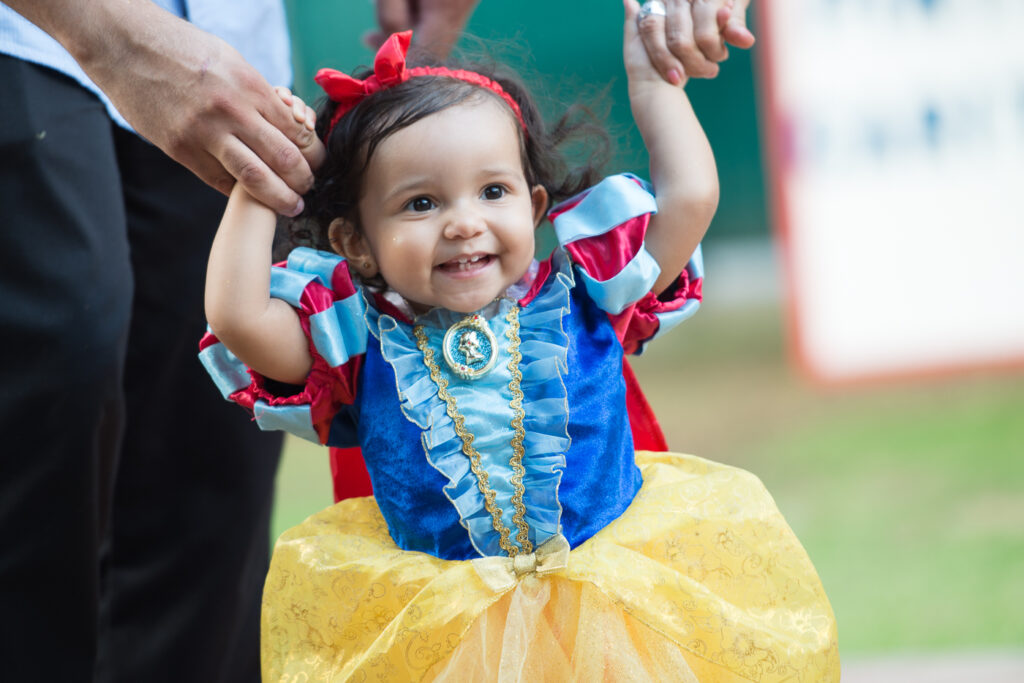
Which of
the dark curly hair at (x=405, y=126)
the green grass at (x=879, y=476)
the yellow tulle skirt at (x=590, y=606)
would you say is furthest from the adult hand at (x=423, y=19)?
the green grass at (x=879, y=476)

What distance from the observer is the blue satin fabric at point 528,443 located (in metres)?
1.04

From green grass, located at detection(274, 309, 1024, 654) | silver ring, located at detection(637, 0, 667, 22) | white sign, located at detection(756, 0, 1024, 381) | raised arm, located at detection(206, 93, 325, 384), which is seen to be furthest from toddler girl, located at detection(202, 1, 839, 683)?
white sign, located at detection(756, 0, 1024, 381)

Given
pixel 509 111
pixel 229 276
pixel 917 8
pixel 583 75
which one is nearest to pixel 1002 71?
pixel 917 8

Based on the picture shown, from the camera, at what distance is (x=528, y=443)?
1.06m

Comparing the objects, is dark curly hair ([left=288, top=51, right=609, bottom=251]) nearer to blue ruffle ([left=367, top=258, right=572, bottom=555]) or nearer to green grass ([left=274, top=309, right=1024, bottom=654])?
blue ruffle ([left=367, top=258, right=572, bottom=555])

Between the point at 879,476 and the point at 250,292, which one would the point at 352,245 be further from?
the point at 879,476

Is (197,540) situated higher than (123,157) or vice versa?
(123,157)

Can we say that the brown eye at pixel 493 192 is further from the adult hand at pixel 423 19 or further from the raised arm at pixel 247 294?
the adult hand at pixel 423 19

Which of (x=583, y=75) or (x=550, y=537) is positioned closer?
(x=550, y=537)

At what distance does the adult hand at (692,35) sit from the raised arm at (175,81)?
0.42 meters

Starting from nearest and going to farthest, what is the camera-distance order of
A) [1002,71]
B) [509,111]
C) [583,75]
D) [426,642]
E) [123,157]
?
1. [426,642]
2. [509,111]
3. [123,157]
4. [1002,71]
5. [583,75]

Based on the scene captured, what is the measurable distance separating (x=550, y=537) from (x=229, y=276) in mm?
395

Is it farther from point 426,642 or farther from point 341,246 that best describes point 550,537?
point 341,246

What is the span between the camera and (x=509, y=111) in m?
1.12
